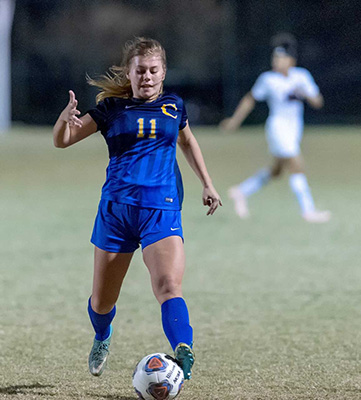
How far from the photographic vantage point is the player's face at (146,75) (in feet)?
14.9

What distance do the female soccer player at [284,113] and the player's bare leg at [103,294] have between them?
24.2 ft

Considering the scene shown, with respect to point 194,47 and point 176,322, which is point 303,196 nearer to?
point 176,322

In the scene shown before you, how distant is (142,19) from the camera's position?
37.7 meters

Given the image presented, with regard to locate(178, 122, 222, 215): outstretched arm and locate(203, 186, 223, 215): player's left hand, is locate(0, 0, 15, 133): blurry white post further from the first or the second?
locate(203, 186, 223, 215): player's left hand

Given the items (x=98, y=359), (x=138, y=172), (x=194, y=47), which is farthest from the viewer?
(x=194, y=47)

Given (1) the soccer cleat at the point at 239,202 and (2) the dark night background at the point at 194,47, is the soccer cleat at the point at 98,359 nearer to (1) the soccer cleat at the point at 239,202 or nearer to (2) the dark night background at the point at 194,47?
(1) the soccer cleat at the point at 239,202

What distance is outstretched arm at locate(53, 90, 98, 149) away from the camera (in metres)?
4.36

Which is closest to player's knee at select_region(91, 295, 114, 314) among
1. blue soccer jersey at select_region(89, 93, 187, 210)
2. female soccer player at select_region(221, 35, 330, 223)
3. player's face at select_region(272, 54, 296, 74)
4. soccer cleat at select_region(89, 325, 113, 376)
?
soccer cleat at select_region(89, 325, 113, 376)

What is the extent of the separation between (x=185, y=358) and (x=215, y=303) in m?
2.95

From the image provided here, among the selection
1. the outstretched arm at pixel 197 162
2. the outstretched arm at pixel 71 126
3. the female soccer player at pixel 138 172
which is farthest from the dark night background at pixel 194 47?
the outstretched arm at pixel 71 126

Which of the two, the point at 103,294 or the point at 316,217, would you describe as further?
the point at 316,217

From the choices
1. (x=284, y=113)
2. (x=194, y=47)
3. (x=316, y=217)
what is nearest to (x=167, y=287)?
(x=316, y=217)

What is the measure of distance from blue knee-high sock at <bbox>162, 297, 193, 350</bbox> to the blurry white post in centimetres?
2937

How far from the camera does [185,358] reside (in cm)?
414
